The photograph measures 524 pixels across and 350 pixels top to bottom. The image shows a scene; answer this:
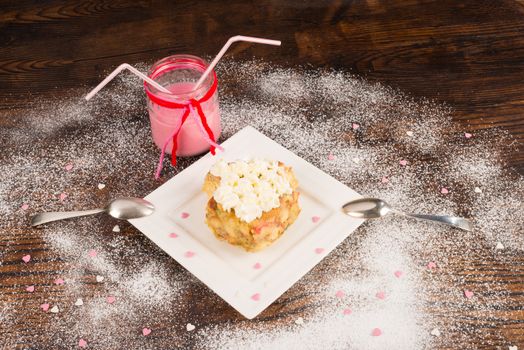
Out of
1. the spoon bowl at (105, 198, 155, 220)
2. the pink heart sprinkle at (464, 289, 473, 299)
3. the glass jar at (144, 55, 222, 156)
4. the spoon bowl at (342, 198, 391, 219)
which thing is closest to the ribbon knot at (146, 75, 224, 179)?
the glass jar at (144, 55, 222, 156)

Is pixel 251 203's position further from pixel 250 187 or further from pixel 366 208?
pixel 366 208

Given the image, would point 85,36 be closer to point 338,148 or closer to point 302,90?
point 302,90

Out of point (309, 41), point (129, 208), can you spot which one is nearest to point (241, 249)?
point (129, 208)

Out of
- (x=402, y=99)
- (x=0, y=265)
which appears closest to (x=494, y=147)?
(x=402, y=99)

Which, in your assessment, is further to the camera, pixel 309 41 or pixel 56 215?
pixel 309 41

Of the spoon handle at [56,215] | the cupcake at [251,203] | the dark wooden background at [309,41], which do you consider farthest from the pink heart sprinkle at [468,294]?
the spoon handle at [56,215]
